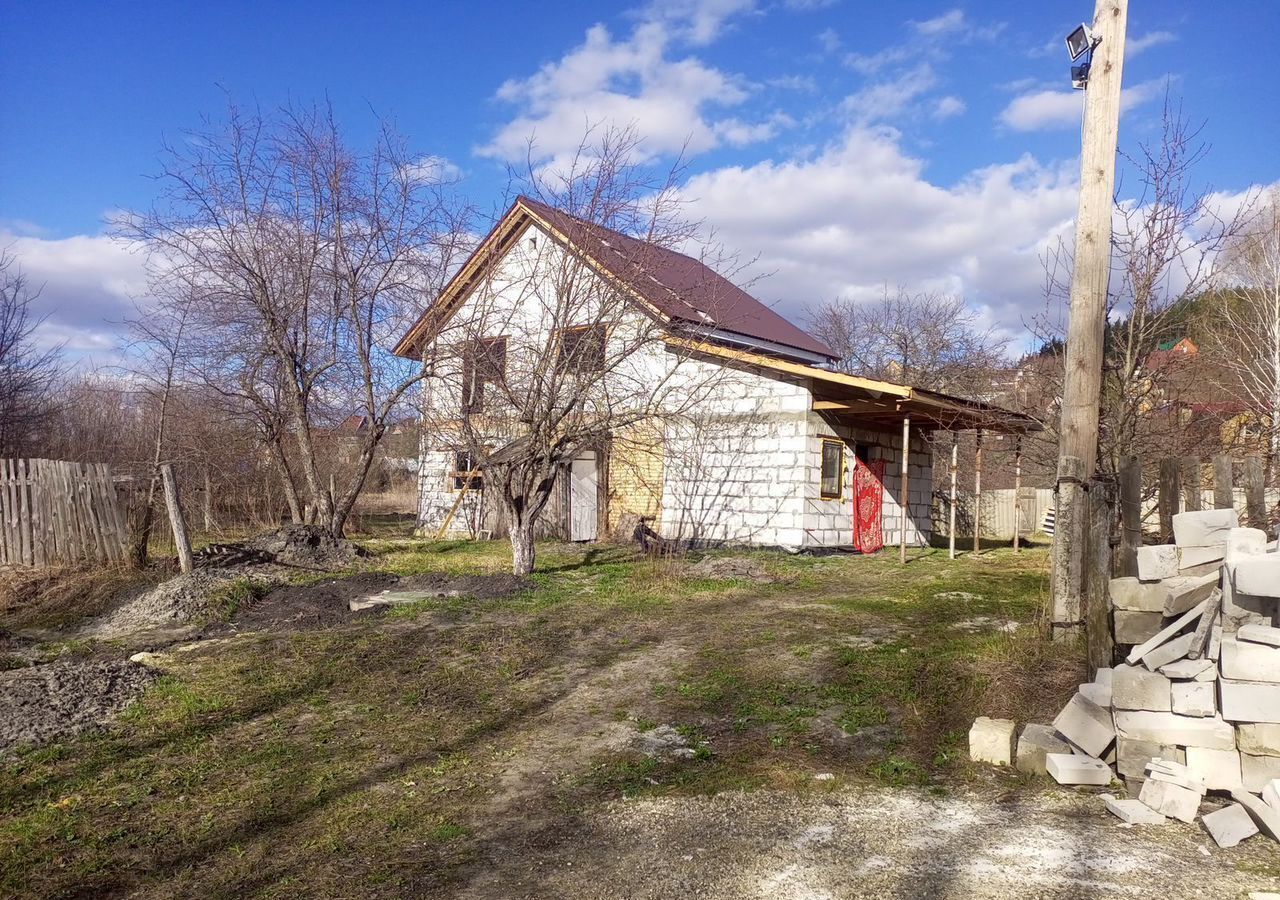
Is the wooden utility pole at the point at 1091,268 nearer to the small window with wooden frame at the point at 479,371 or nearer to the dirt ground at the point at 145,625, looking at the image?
the dirt ground at the point at 145,625

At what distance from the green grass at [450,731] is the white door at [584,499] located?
8.61 m

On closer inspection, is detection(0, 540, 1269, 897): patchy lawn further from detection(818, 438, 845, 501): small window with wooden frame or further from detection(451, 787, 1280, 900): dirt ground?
detection(818, 438, 845, 501): small window with wooden frame

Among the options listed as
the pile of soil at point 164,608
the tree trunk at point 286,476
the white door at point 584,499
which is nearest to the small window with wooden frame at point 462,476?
the white door at point 584,499

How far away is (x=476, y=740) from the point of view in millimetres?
5559

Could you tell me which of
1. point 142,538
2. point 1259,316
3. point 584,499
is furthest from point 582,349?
point 1259,316

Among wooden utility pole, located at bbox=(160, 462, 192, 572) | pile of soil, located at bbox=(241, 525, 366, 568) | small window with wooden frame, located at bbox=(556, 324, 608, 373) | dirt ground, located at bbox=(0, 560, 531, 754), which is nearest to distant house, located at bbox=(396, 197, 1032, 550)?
small window with wooden frame, located at bbox=(556, 324, 608, 373)

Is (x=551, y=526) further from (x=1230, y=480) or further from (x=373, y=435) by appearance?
(x=1230, y=480)

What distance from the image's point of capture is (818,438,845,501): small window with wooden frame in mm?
15961

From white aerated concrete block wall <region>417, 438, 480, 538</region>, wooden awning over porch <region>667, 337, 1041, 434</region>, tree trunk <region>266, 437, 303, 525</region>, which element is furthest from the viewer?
white aerated concrete block wall <region>417, 438, 480, 538</region>

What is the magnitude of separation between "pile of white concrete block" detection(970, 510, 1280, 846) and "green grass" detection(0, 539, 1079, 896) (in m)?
0.66

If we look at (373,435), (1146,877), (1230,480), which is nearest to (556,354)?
(373,435)

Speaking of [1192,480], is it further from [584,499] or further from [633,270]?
[584,499]

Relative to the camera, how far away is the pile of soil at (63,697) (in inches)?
218

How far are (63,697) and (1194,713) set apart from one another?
691 centimetres
